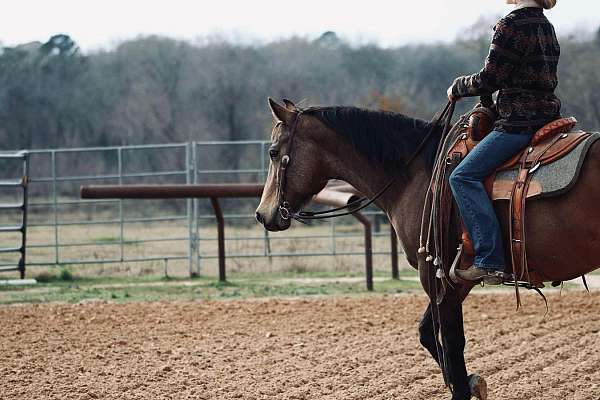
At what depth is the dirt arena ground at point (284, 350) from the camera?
21.7 ft

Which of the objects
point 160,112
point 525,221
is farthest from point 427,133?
point 160,112

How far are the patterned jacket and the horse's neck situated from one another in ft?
2.33

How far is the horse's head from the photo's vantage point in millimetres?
6027

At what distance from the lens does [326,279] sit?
13.8m

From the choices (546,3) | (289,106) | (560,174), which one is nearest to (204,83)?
(289,106)

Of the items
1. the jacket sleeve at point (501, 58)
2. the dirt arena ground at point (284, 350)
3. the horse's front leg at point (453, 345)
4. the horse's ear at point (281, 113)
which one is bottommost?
the dirt arena ground at point (284, 350)

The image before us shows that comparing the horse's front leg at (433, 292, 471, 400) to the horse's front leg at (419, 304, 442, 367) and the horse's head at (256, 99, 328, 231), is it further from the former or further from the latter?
the horse's head at (256, 99, 328, 231)

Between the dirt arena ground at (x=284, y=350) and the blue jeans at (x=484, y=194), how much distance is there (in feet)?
4.56

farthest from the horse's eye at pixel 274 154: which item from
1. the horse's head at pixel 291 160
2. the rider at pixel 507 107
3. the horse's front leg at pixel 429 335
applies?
the horse's front leg at pixel 429 335

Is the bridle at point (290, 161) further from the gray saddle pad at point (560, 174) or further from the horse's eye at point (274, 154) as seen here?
the gray saddle pad at point (560, 174)

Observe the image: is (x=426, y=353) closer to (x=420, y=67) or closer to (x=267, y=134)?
(x=267, y=134)

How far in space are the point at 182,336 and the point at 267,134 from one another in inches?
1131

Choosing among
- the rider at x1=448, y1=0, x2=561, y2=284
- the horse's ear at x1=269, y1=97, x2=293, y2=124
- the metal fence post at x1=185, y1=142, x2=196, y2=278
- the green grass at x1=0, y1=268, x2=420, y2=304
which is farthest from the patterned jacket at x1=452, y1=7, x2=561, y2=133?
the metal fence post at x1=185, y1=142, x2=196, y2=278

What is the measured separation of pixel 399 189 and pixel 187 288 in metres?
7.26
